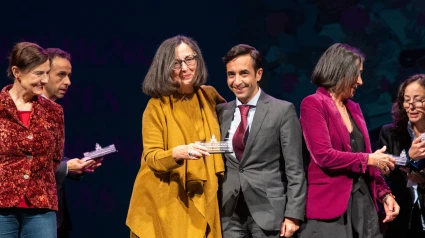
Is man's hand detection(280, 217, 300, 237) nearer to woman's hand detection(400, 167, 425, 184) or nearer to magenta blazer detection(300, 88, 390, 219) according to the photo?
magenta blazer detection(300, 88, 390, 219)

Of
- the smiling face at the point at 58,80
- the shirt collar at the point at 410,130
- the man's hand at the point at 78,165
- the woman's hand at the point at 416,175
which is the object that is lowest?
the woman's hand at the point at 416,175

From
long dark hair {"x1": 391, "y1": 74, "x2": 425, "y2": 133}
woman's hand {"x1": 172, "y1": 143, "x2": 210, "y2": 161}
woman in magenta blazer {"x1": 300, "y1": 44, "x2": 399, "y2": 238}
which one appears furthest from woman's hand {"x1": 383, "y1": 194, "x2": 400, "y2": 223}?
woman's hand {"x1": 172, "y1": 143, "x2": 210, "y2": 161}

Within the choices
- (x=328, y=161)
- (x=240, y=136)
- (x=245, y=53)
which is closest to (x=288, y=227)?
(x=328, y=161)

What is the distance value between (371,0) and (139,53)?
1789 mm

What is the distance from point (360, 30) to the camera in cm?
508

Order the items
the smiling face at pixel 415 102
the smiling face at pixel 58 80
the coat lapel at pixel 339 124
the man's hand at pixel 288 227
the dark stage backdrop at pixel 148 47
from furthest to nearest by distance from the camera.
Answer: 1. the dark stage backdrop at pixel 148 47
2. the smiling face at pixel 58 80
3. the smiling face at pixel 415 102
4. the coat lapel at pixel 339 124
5. the man's hand at pixel 288 227

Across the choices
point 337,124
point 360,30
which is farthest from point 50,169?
point 360,30

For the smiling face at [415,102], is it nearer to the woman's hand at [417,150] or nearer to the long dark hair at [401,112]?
the long dark hair at [401,112]

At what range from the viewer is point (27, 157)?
10.5ft

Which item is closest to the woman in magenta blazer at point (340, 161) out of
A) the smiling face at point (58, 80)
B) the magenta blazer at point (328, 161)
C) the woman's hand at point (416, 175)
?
the magenta blazer at point (328, 161)

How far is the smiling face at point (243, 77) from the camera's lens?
3.62 meters

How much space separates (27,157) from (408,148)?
7.12 feet

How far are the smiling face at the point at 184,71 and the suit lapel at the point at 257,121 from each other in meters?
0.38

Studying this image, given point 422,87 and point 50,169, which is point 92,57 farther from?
point 422,87
